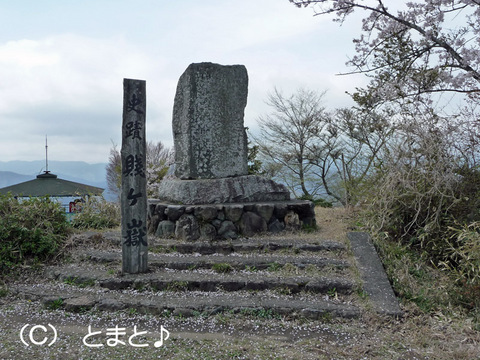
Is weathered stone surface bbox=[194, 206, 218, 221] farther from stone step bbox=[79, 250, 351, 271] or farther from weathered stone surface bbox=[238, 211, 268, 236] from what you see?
stone step bbox=[79, 250, 351, 271]

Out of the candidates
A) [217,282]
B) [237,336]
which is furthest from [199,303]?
[237,336]

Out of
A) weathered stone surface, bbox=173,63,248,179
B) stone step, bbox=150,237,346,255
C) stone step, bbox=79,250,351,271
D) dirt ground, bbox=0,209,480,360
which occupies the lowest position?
dirt ground, bbox=0,209,480,360

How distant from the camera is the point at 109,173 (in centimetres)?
2069

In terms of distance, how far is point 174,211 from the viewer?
6250mm

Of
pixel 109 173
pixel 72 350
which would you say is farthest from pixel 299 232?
pixel 109 173

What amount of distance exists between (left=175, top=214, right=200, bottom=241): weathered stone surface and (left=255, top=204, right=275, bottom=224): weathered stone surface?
0.93 m

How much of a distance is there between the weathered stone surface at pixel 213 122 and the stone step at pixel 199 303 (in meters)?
2.65

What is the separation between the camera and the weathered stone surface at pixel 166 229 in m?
6.29

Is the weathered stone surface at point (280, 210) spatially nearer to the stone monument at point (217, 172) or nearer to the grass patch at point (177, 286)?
the stone monument at point (217, 172)

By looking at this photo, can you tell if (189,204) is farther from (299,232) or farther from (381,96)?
(381,96)

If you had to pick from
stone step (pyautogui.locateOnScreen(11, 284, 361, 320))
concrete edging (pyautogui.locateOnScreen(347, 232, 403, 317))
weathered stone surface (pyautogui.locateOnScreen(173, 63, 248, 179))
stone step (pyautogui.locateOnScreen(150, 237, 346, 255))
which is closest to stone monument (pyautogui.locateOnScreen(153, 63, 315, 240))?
weathered stone surface (pyautogui.locateOnScreen(173, 63, 248, 179))

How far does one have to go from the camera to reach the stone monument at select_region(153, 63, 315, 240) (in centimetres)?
630

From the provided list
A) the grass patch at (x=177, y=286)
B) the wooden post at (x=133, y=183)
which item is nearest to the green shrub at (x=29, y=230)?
the wooden post at (x=133, y=183)

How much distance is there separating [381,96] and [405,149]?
814 millimetres
